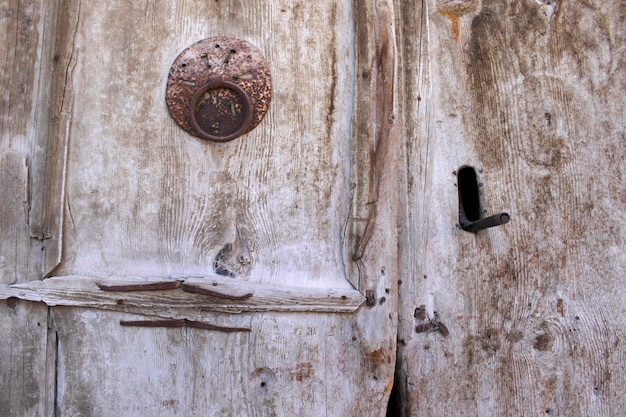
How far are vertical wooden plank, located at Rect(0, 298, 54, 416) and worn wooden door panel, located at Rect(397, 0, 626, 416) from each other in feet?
2.48

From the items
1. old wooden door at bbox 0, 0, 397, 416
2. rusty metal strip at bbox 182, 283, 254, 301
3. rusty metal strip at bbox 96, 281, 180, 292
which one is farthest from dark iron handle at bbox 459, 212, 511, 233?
rusty metal strip at bbox 96, 281, 180, 292

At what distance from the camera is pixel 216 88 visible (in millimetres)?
1245

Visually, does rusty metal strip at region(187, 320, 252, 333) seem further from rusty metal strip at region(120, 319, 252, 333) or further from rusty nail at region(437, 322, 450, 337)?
rusty nail at region(437, 322, 450, 337)

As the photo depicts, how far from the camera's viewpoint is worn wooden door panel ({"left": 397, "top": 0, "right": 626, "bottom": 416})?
4.29 feet

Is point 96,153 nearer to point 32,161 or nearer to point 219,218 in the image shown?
point 32,161

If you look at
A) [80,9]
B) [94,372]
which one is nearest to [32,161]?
[80,9]

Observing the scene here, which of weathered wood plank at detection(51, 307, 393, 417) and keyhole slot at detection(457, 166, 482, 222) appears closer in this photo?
weathered wood plank at detection(51, 307, 393, 417)

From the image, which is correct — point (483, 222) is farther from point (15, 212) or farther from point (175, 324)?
point (15, 212)

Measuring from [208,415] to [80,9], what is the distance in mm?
904

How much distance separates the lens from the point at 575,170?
1.36m

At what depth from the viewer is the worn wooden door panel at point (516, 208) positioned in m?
1.31

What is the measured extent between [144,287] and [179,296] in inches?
2.9

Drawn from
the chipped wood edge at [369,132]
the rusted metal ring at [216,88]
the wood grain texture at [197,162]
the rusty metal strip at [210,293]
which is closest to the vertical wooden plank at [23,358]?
the wood grain texture at [197,162]

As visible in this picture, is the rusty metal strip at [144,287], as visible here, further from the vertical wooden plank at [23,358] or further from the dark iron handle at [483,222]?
the dark iron handle at [483,222]
